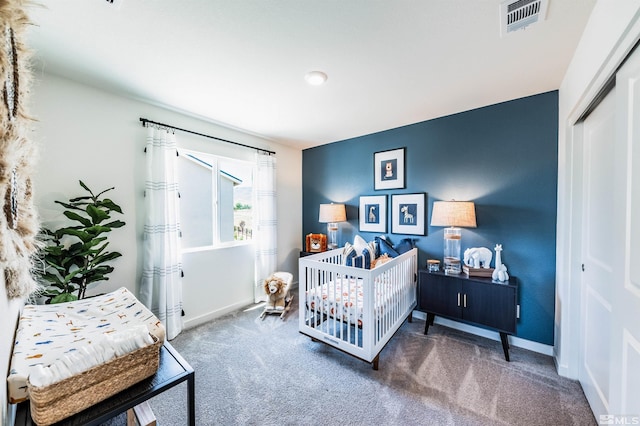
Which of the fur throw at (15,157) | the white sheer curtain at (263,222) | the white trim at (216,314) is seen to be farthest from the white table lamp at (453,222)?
the fur throw at (15,157)

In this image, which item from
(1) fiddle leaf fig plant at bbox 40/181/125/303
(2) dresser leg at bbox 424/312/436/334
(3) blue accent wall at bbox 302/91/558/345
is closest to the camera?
(1) fiddle leaf fig plant at bbox 40/181/125/303

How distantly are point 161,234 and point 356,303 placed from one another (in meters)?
2.04

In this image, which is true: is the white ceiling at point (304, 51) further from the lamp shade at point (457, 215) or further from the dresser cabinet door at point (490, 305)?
the dresser cabinet door at point (490, 305)

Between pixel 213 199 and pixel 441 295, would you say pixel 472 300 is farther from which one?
pixel 213 199

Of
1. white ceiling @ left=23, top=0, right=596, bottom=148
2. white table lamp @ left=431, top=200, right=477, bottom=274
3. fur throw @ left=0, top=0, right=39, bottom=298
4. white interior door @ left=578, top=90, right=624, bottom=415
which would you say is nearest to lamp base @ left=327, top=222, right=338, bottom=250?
white table lamp @ left=431, top=200, right=477, bottom=274

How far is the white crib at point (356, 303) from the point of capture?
1.85m

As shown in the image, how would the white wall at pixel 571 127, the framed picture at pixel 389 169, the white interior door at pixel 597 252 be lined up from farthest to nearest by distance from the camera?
the framed picture at pixel 389 169
the white interior door at pixel 597 252
the white wall at pixel 571 127

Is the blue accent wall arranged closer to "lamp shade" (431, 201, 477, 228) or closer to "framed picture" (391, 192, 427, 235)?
"framed picture" (391, 192, 427, 235)

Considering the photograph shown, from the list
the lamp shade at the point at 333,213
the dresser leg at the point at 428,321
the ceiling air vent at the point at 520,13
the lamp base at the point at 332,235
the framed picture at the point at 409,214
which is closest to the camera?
the ceiling air vent at the point at 520,13

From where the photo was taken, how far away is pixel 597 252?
1495 mm

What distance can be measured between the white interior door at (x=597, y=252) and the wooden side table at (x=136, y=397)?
215cm

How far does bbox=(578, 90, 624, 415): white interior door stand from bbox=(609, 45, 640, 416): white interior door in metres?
0.38

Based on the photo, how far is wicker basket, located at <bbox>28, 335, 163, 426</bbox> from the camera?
0.69m

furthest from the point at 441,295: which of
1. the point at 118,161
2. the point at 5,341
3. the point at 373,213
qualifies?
the point at 118,161
